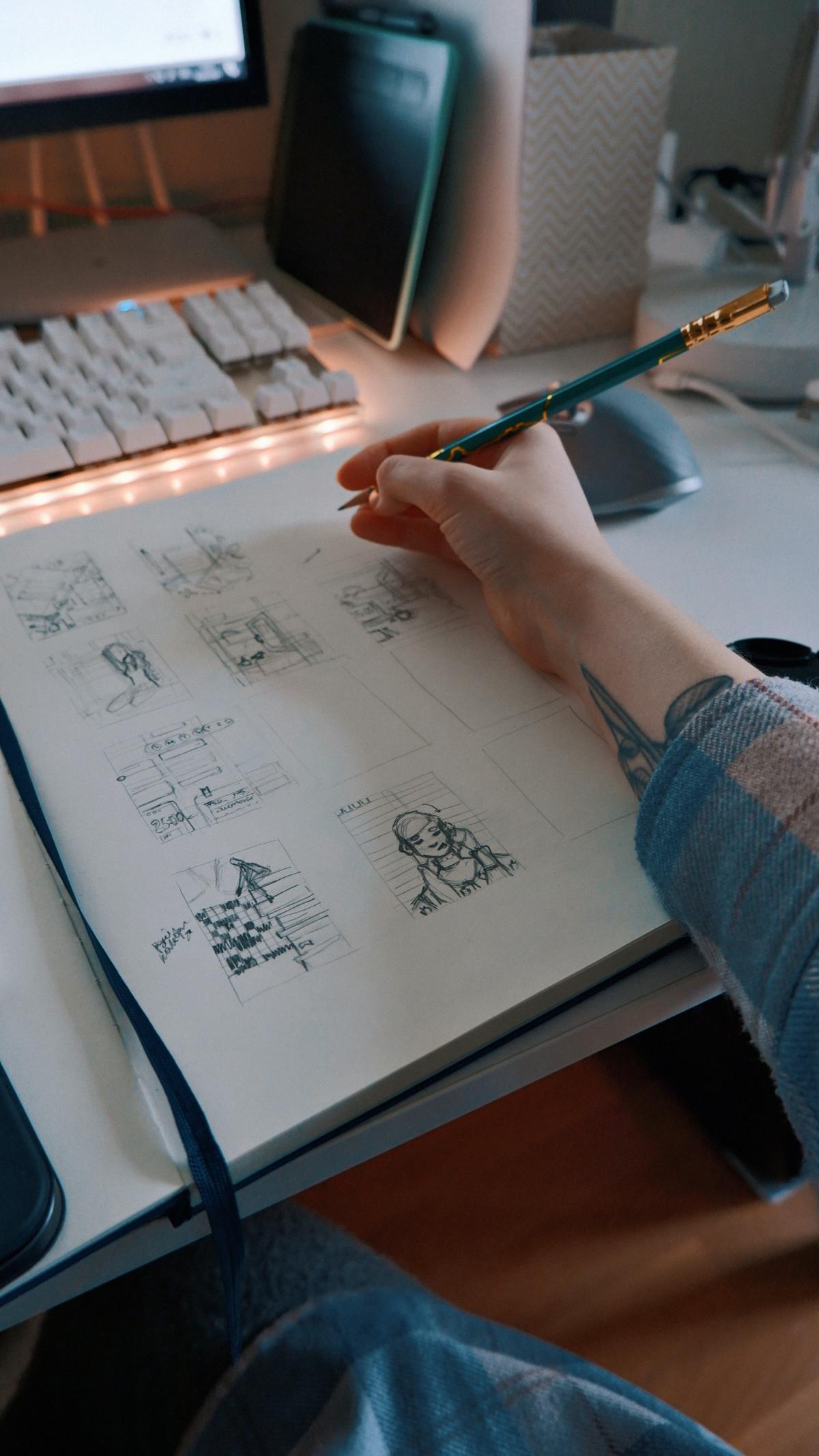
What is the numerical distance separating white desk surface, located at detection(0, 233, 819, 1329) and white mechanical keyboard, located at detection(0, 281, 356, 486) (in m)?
0.04

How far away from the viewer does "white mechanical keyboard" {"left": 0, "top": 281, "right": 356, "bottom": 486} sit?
62 cm

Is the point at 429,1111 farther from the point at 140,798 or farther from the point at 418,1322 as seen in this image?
the point at 418,1322

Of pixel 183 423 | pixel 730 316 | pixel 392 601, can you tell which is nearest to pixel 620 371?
pixel 730 316

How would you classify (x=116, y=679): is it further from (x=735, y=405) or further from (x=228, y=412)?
(x=735, y=405)

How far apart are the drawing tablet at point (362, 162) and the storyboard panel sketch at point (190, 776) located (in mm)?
423

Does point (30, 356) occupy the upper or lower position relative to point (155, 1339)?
upper

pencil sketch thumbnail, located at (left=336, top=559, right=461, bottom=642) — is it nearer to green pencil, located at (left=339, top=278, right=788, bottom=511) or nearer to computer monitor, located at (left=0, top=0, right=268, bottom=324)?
green pencil, located at (left=339, top=278, right=788, bottom=511)

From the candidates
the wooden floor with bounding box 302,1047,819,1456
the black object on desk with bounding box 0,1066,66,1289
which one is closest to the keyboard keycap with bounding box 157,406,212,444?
the black object on desk with bounding box 0,1066,66,1289

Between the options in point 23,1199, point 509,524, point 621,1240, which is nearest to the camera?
point 23,1199

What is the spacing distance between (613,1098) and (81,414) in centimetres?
73

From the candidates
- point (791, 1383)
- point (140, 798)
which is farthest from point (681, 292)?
point (791, 1383)

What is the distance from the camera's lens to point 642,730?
1.36ft

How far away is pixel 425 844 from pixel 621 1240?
1.98ft

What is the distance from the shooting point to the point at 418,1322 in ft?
1.82
